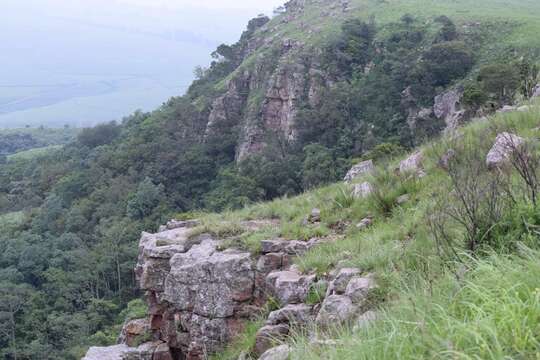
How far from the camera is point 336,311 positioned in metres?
3.64

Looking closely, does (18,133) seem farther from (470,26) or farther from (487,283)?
(487,283)

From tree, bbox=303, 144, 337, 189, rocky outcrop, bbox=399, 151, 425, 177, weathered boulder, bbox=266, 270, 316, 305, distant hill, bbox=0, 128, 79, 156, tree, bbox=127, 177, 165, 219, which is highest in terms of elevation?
rocky outcrop, bbox=399, 151, 425, 177

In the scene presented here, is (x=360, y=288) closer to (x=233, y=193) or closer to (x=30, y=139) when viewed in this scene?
(x=233, y=193)

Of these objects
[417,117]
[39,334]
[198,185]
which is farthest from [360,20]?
[39,334]

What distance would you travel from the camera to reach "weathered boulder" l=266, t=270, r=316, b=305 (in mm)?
4902

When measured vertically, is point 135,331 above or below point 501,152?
below

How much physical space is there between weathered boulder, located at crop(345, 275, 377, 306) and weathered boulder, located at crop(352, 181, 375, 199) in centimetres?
274

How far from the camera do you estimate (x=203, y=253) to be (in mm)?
6586

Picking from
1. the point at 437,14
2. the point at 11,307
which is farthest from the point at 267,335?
the point at 437,14

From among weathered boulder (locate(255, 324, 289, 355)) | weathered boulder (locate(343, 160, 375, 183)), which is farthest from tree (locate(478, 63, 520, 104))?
weathered boulder (locate(255, 324, 289, 355))

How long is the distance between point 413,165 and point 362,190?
659 millimetres

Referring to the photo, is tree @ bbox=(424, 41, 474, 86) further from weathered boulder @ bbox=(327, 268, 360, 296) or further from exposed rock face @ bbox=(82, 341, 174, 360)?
weathered boulder @ bbox=(327, 268, 360, 296)

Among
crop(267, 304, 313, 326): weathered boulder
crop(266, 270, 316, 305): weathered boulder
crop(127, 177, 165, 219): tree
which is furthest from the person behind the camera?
crop(127, 177, 165, 219): tree

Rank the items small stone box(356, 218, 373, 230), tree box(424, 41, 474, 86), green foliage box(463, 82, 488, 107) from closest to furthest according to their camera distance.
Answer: small stone box(356, 218, 373, 230) → green foliage box(463, 82, 488, 107) → tree box(424, 41, 474, 86)
